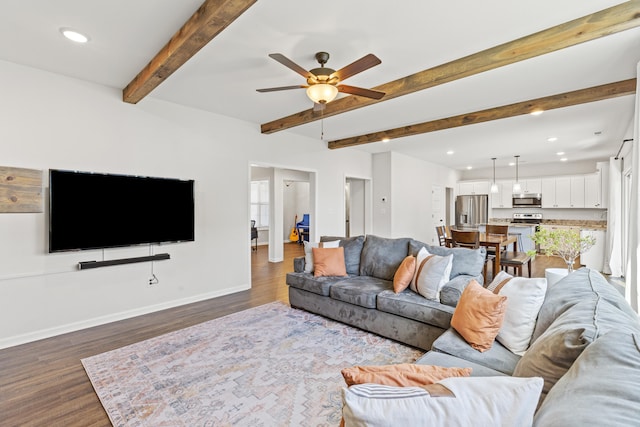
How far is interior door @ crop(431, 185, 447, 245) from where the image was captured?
900 cm

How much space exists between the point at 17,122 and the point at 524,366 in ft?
14.8

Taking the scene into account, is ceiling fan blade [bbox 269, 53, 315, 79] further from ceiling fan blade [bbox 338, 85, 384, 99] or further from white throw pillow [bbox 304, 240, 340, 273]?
white throw pillow [bbox 304, 240, 340, 273]

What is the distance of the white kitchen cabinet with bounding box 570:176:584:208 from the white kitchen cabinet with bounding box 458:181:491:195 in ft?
6.71

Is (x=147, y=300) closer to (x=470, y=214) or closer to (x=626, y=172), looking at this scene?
(x=626, y=172)

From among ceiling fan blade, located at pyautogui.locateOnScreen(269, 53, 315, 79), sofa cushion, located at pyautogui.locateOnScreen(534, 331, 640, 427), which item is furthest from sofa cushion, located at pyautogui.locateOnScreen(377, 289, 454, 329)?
ceiling fan blade, located at pyautogui.locateOnScreen(269, 53, 315, 79)

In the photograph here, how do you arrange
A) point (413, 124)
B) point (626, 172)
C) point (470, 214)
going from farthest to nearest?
1. point (470, 214)
2. point (626, 172)
3. point (413, 124)

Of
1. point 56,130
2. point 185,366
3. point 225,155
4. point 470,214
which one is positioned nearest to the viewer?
point 185,366

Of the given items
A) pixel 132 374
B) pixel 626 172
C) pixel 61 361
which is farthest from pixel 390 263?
pixel 626 172

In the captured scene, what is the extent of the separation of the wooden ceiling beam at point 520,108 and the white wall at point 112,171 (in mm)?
2097

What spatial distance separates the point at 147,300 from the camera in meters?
3.91

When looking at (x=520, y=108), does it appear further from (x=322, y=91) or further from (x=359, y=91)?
(x=322, y=91)

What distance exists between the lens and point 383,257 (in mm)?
3846

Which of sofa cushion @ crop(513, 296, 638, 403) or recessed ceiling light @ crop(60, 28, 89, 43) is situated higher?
recessed ceiling light @ crop(60, 28, 89, 43)

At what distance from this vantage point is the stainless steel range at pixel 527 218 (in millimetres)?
8915
